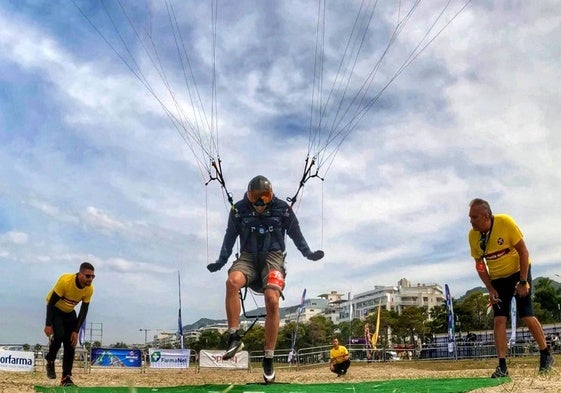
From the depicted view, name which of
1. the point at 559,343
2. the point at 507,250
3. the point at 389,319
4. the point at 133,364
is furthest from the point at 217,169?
the point at 389,319

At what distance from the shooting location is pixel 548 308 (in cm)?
7562

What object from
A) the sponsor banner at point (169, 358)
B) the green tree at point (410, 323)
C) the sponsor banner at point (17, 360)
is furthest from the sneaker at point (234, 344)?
the green tree at point (410, 323)

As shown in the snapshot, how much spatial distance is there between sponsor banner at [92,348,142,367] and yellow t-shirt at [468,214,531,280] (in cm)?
2256

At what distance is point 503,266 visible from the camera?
281 inches

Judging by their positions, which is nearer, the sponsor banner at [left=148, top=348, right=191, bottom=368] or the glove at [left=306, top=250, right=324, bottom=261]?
the glove at [left=306, top=250, right=324, bottom=261]

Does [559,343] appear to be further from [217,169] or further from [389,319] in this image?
→ [389,319]

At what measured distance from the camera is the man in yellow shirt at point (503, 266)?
22.8 ft

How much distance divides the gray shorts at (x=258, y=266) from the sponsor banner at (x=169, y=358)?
22864 mm

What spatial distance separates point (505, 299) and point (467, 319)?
248 ft

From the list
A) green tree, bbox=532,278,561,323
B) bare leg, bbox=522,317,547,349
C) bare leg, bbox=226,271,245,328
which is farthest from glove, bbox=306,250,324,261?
green tree, bbox=532,278,561,323

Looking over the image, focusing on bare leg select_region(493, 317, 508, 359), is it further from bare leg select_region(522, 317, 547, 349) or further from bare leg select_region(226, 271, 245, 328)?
bare leg select_region(226, 271, 245, 328)

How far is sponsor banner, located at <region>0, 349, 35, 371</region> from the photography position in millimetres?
23547

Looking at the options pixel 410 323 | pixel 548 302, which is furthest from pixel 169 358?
pixel 548 302

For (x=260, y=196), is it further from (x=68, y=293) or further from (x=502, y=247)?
(x=68, y=293)
